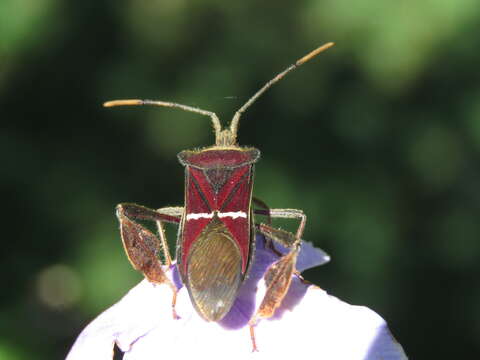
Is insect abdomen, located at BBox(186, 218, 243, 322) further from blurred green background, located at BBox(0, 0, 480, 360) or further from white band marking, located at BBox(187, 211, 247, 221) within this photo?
blurred green background, located at BBox(0, 0, 480, 360)

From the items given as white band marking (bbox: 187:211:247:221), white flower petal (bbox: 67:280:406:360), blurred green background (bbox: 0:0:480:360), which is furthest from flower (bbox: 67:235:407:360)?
blurred green background (bbox: 0:0:480:360)

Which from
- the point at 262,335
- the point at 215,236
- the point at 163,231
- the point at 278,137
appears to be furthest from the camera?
the point at 278,137

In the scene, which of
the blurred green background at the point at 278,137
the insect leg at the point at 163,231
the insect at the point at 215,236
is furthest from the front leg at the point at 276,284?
the blurred green background at the point at 278,137

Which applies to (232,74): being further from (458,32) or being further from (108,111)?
(458,32)

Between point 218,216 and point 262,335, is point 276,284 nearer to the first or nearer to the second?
point 262,335

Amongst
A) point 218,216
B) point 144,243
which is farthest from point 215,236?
point 144,243

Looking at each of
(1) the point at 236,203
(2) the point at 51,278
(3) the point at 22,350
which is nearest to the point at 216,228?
(1) the point at 236,203

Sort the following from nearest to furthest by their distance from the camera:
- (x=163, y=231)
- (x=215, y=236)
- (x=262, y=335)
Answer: (x=262, y=335) < (x=215, y=236) < (x=163, y=231)
